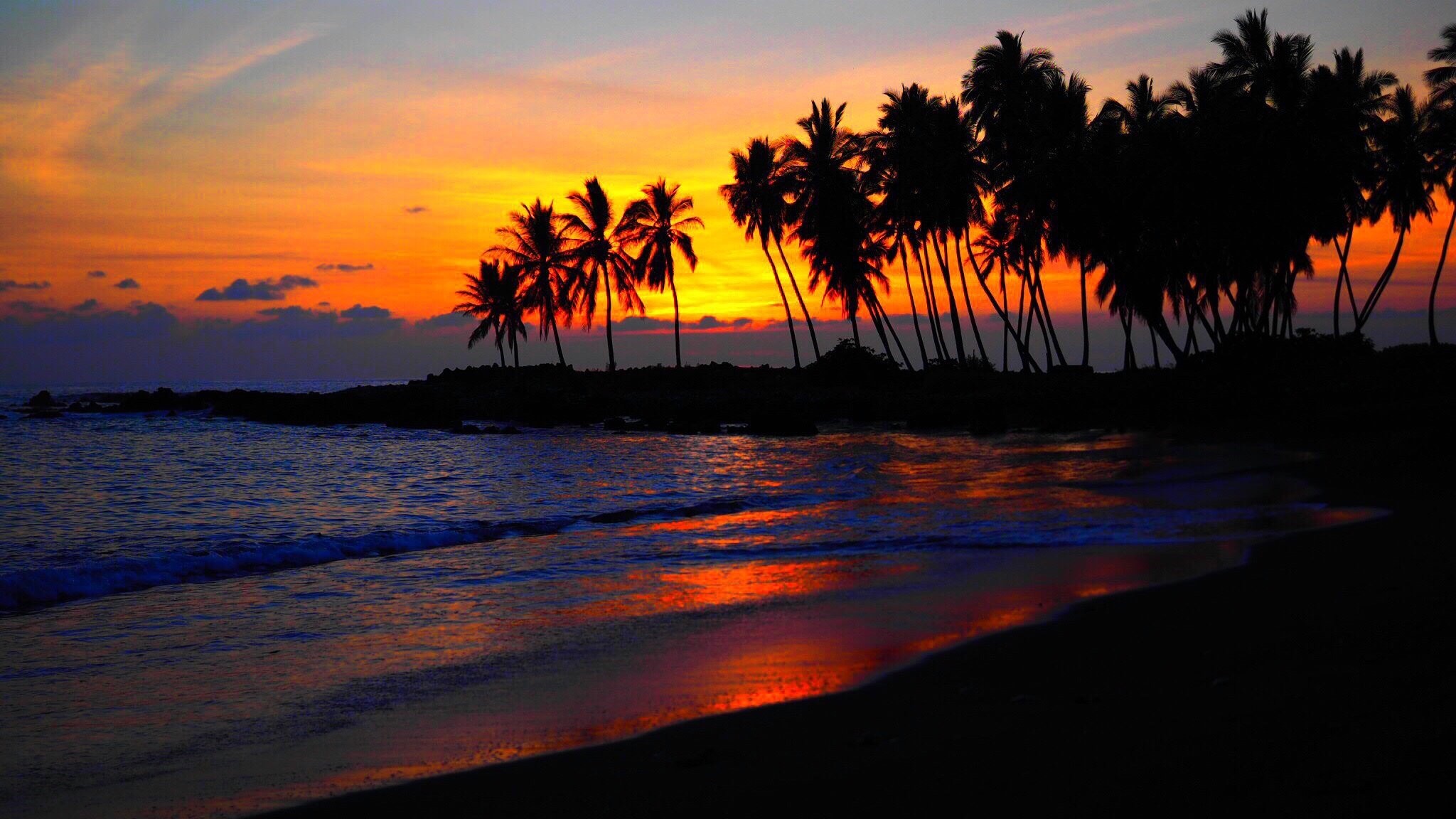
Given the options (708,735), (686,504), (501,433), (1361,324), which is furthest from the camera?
(1361,324)

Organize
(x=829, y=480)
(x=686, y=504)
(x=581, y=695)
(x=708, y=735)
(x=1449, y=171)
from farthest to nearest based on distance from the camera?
(x=1449, y=171)
(x=829, y=480)
(x=686, y=504)
(x=581, y=695)
(x=708, y=735)

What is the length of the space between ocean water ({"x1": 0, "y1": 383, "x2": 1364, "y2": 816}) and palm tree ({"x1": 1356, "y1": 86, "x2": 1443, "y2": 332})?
28.4m

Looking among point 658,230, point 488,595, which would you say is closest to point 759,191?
point 658,230

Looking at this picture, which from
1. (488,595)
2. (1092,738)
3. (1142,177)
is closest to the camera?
(1092,738)

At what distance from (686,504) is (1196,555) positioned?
26.5 ft

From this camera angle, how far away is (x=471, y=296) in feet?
179

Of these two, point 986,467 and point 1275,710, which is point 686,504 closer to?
point 986,467

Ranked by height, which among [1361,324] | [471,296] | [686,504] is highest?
[471,296]

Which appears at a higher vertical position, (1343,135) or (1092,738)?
(1343,135)

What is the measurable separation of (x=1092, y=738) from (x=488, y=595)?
5.64m

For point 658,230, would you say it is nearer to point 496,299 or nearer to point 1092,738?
point 496,299

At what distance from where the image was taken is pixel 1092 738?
383 centimetres

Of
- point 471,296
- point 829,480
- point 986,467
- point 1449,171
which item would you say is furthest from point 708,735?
point 471,296

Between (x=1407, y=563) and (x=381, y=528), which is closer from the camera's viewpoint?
(x=1407, y=563)
